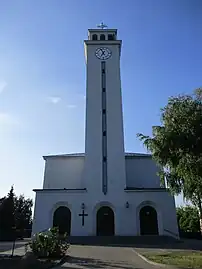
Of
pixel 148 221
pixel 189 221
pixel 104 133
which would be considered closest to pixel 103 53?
pixel 104 133

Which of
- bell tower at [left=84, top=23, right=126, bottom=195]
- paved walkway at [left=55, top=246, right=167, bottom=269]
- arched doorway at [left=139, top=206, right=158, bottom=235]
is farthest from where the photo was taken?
bell tower at [left=84, top=23, right=126, bottom=195]

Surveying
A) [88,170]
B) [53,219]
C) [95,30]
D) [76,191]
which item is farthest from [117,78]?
[53,219]

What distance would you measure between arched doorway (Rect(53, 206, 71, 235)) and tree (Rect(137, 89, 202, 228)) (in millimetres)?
14851

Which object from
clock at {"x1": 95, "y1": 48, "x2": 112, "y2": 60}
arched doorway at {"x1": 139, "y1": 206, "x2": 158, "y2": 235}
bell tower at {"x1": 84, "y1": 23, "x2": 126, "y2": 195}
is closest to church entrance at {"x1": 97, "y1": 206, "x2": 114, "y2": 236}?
bell tower at {"x1": 84, "y1": 23, "x2": 126, "y2": 195}

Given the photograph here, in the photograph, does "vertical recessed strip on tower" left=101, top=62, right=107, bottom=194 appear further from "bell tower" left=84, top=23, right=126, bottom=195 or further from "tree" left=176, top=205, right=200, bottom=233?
"tree" left=176, top=205, right=200, bottom=233

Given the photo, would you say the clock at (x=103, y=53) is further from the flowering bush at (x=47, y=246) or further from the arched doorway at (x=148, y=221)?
the flowering bush at (x=47, y=246)

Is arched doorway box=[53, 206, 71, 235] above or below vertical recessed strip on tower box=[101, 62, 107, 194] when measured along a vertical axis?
below

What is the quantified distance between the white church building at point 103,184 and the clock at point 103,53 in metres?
0.17

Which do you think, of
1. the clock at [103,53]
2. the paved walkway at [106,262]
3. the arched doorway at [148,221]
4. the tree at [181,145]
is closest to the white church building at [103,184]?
the arched doorway at [148,221]

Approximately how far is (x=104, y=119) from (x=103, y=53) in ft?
34.2

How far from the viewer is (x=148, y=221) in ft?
92.5

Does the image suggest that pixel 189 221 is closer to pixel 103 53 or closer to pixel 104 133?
pixel 104 133

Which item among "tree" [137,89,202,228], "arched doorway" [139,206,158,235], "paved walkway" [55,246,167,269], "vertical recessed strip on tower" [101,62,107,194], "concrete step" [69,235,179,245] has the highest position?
"vertical recessed strip on tower" [101,62,107,194]

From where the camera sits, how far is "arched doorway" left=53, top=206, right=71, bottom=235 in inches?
1115
